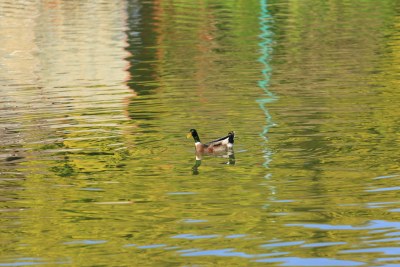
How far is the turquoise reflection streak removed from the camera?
22.8 metres

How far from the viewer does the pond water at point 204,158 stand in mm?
15125

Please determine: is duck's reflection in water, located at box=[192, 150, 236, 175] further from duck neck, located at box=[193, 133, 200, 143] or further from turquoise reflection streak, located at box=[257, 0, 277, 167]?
turquoise reflection streak, located at box=[257, 0, 277, 167]

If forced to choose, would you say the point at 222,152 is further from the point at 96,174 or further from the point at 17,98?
the point at 17,98

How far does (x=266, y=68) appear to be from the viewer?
3341cm

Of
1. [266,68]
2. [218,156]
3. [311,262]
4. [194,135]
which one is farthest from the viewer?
[266,68]

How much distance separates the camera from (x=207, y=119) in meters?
24.5

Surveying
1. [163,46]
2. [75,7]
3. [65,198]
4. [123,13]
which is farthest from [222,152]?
[75,7]

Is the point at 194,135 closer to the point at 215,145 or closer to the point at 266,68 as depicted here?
the point at 215,145

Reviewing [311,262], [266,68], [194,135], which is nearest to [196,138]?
[194,135]

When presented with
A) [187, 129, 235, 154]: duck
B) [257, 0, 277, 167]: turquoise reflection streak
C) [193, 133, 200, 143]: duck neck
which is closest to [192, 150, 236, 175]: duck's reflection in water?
[187, 129, 235, 154]: duck

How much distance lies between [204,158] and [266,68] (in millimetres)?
→ 12759

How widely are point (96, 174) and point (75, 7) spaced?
138 feet

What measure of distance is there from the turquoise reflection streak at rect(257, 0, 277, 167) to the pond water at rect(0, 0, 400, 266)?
2.8 inches

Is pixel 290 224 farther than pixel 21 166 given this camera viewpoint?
No
